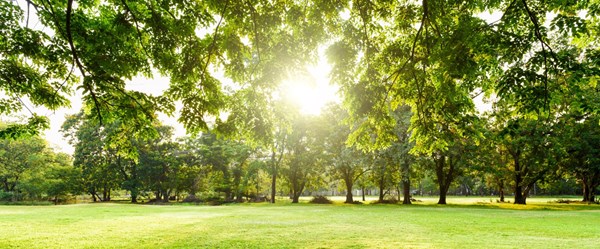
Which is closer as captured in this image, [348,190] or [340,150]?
[340,150]

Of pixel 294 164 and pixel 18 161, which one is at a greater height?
pixel 18 161

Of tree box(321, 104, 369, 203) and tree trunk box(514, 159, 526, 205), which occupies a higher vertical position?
tree box(321, 104, 369, 203)

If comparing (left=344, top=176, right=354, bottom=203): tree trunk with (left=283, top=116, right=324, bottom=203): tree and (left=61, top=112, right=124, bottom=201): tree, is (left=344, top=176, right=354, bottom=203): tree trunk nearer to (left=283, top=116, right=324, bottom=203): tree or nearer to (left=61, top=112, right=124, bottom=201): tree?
(left=283, top=116, right=324, bottom=203): tree

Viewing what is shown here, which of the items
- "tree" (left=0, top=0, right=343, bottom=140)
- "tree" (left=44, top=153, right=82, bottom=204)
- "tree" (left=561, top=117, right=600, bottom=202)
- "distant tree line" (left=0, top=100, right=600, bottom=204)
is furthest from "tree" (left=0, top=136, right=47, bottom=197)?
"tree" (left=561, top=117, right=600, bottom=202)

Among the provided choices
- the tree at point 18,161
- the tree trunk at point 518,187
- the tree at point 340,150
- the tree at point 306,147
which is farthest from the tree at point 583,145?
the tree at point 18,161

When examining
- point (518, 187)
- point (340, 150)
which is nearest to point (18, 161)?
point (340, 150)

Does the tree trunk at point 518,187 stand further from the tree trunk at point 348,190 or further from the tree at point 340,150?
the tree trunk at point 348,190

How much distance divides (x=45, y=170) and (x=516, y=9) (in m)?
62.4

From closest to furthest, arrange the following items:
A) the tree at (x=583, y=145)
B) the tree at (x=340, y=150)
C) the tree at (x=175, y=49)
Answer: the tree at (x=175, y=49) < the tree at (x=583, y=145) < the tree at (x=340, y=150)

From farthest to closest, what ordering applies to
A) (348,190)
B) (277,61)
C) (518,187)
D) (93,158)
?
(93,158), (348,190), (518,187), (277,61)

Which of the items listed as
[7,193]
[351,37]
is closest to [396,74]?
[351,37]

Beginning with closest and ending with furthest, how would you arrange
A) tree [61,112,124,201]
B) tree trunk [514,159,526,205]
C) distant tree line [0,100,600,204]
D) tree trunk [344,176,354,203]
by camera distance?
distant tree line [0,100,600,204] < tree trunk [514,159,526,205] < tree trunk [344,176,354,203] < tree [61,112,124,201]

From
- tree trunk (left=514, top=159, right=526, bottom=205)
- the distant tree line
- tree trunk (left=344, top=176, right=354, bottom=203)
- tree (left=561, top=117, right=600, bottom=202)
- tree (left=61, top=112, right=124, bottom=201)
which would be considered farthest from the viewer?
tree (left=61, top=112, right=124, bottom=201)

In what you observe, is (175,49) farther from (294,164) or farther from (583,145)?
(583,145)
